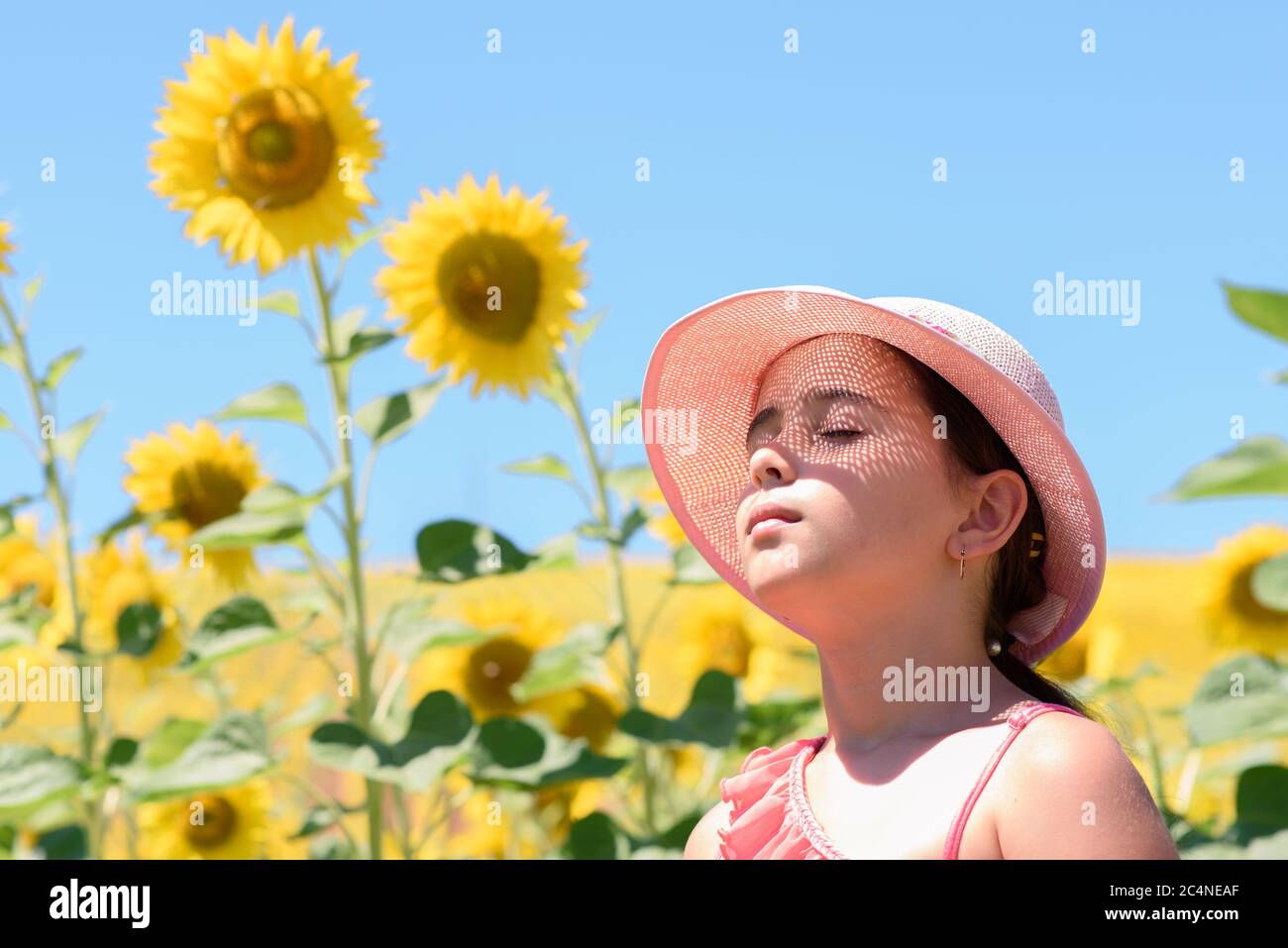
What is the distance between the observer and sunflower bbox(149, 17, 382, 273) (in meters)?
2.40

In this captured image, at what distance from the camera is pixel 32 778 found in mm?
2287

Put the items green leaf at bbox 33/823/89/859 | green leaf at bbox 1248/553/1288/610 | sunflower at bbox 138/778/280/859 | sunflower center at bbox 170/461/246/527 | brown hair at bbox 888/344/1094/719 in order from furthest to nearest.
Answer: sunflower at bbox 138/778/280/859 < green leaf at bbox 33/823/89/859 < sunflower center at bbox 170/461/246/527 < green leaf at bbox 1248/553/1288/610 < brown hair at bbox 888/344/1094/719

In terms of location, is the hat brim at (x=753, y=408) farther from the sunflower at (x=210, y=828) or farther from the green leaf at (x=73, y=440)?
the sunflower at (x=210, y=828)

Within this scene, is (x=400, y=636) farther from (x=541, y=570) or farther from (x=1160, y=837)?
(x=1160, y=837)

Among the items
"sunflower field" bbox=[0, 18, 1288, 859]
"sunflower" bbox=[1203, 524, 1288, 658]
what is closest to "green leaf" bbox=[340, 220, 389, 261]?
"sunflower field" bbox=[0, 18, 1288, 859]

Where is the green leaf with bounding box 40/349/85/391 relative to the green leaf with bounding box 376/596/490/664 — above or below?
above

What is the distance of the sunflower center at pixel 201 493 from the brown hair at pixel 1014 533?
164 cm

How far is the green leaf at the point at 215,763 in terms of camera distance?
2.09m

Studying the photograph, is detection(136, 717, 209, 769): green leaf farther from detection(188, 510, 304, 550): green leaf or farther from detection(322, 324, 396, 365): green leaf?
detection(322, 324, 396, 365): green leaf

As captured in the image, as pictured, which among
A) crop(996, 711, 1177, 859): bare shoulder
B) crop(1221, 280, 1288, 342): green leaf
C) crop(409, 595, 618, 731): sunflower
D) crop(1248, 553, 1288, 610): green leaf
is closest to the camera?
crop(996, 711, 1177, 859): bare shoulder

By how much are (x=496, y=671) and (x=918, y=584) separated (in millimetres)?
1719

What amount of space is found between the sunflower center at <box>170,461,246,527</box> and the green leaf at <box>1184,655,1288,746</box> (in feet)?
5.59

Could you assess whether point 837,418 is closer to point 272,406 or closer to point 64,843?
point 272,406
